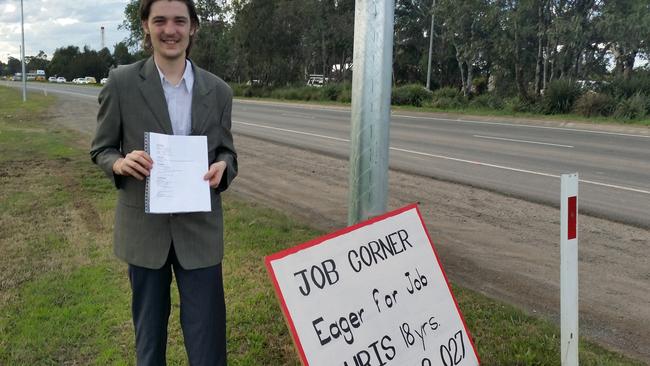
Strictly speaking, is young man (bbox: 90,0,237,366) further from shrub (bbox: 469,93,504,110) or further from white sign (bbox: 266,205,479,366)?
shrub (bbox: 469,93,504,110)

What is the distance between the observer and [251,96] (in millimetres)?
48250

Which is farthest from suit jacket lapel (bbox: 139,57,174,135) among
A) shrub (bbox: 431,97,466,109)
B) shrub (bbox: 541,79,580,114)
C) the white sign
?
shrub (bbox: 431,97,466,109)

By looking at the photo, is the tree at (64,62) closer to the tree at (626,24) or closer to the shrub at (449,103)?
the shrub at (449,103)

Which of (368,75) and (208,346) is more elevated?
(368,75)

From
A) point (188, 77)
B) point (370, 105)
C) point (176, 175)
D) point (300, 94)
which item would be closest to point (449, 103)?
point (300, 94)

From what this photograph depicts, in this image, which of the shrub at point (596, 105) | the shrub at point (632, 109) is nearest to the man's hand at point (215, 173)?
the shrub at point (632, 109)

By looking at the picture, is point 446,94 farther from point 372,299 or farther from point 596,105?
point 372,299

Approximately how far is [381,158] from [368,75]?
0.43 m

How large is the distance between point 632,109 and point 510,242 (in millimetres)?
16876

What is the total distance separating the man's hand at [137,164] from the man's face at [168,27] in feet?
1.41

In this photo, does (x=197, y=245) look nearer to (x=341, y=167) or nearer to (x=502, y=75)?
(x=341, y=167)

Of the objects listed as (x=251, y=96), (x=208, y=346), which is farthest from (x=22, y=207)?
(x=251, y=96)

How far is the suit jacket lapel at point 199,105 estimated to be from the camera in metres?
2.28

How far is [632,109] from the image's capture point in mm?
19844
